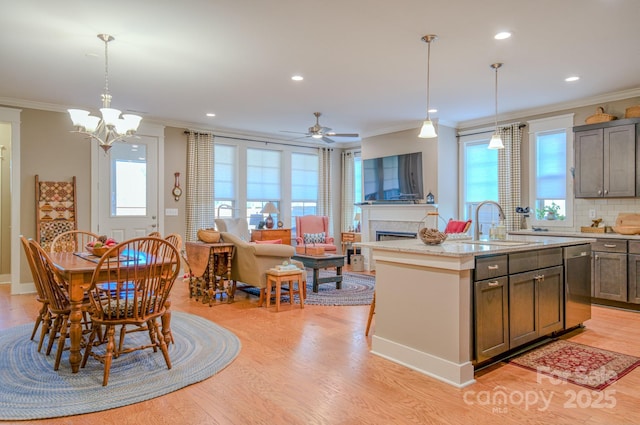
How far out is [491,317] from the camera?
9.78 ft

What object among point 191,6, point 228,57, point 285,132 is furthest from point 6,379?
point 285,132

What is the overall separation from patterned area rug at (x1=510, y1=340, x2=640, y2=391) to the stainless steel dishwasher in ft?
1.14

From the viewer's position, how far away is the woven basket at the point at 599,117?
5.33 m

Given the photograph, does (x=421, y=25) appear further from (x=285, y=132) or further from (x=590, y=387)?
(x=285, y=132)

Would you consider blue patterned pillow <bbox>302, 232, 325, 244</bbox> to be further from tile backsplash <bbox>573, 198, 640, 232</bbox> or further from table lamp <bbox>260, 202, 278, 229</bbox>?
tile backsplash <bbox>573, 198, 640, 232</bbox>

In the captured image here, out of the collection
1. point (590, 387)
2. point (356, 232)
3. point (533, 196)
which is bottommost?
point (590, 387)

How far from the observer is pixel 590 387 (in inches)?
108

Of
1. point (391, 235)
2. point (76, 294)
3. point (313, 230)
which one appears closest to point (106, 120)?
point (76, 294)

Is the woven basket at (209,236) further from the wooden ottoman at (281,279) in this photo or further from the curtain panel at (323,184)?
the curtain panel at (323,184)

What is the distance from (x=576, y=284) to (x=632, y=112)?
8.84 ft

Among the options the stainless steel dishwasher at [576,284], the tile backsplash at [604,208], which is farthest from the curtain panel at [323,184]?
the stainless steel dishwasher at [576,284]

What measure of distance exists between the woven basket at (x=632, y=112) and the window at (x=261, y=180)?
5.99 meters

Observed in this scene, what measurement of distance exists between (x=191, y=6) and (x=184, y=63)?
129cm

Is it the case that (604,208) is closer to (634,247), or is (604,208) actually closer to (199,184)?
(634,247)
